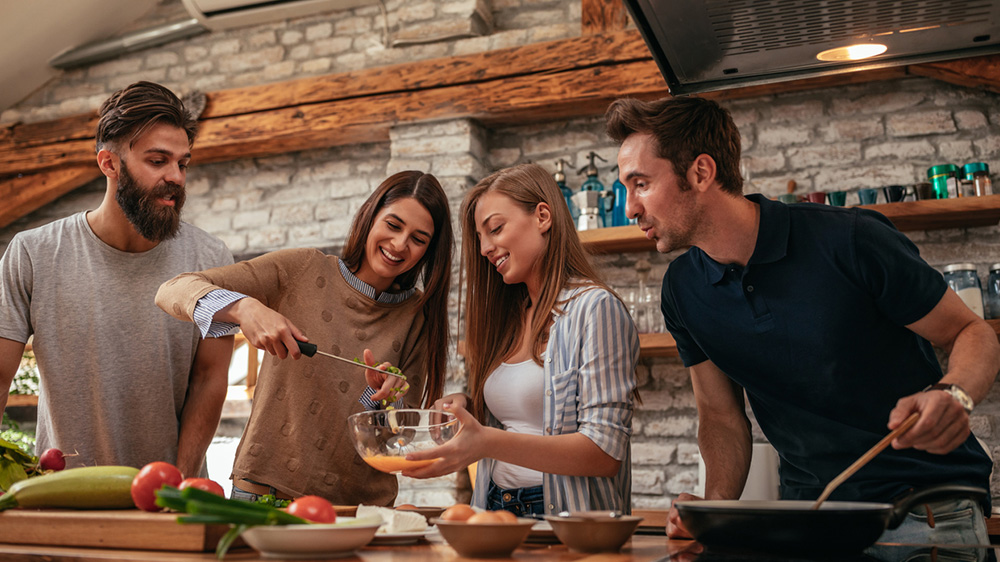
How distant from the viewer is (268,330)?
1707 mm

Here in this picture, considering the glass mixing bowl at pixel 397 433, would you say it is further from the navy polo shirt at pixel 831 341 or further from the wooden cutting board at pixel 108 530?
the navy polo shirt at pixel 831 341

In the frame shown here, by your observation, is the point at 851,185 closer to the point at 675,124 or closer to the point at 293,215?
the point at 675,124

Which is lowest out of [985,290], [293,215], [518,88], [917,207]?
[985,290]

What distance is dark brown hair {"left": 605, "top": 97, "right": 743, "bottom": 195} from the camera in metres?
1.92

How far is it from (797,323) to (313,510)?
1.12 metres

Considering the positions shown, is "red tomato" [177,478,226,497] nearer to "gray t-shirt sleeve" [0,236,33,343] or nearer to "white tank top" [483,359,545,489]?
"white tank top" [483,359,545,489]

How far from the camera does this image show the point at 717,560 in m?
1.10

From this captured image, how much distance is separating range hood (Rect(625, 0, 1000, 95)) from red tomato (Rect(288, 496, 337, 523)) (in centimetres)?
92

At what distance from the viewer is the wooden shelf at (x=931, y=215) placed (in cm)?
342

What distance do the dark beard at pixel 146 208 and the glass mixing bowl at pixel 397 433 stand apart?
113 cm

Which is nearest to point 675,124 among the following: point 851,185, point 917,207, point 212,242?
point 212,242

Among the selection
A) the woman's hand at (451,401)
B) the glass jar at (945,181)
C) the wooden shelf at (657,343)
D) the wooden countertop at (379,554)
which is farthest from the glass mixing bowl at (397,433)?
the glass jar at (945,181)

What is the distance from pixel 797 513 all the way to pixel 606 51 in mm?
3364

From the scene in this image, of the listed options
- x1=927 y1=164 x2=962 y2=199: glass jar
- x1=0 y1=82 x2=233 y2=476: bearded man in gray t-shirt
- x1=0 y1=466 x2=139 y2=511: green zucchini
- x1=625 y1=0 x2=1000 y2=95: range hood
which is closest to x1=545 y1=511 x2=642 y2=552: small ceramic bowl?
x1=0 y1=466 x2=139 y2=511: green zucchini
